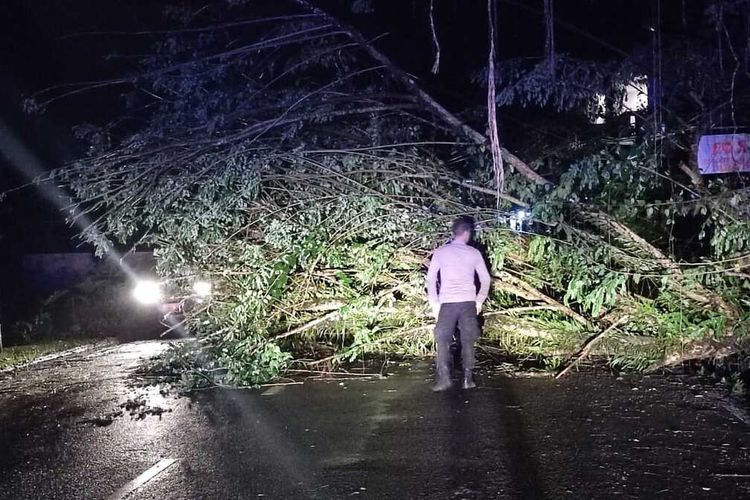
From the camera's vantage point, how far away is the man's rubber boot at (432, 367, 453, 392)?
6703 mm

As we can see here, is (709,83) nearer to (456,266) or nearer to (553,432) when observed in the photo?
(456,266)

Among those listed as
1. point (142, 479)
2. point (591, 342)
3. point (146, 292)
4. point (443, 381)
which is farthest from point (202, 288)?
point (146, 292)

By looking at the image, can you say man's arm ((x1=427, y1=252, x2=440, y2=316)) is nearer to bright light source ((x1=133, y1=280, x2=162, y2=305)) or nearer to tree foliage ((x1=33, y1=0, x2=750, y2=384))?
tree foliage ((x1=33, y1=0, x2=750, y2=384))

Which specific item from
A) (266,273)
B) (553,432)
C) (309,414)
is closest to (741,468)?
(553,432)

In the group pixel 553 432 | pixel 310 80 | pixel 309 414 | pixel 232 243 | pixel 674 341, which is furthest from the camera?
pixel 310 80

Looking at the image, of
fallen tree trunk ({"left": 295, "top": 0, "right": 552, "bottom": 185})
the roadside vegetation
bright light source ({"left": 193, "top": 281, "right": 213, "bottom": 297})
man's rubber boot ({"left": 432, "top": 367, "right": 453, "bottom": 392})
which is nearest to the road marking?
man's rubber boot ({"left": 432, "top": 367, "right": 453, "bottom": 392})

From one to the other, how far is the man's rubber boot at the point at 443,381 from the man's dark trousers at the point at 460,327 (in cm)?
4

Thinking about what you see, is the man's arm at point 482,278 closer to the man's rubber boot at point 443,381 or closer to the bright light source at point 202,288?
the man's rubber boot at point 443,381

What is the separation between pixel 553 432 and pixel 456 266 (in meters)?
1.81

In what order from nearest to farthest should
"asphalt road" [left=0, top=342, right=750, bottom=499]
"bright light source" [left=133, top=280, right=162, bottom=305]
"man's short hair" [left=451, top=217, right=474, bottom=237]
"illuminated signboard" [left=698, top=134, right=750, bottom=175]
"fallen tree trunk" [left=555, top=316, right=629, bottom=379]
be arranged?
1. "asphalt road" [left=0, top=342, right=750, bottom=499]
2. "man's short hair" [left=451, top=217, right=474, bottom=237]
3. "illuminated signboard" [left=698, top=134, right=750, bottom=175]
4. "fallen tree trunk" [left=555, top=316, right=629, bottom=379]
5. "bright light source" [left=133, top=280, right=162, bottom=305]

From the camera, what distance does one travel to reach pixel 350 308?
794 centimetres

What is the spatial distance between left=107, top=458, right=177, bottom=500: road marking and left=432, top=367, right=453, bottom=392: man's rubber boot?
2583 mm

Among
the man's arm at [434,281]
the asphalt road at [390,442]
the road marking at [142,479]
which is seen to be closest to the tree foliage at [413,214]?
the asphalt road at [390,442]

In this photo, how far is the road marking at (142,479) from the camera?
454 cm
